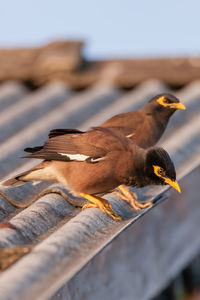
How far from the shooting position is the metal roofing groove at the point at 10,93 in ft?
15.6

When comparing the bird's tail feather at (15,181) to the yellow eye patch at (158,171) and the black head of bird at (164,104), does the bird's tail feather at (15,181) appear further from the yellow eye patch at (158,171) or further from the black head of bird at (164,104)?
the black head of bird at (164,104)

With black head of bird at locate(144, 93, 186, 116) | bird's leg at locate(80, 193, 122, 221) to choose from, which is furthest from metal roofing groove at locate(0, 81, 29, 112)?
bird's leg at locate(80, 193, 122, 221)

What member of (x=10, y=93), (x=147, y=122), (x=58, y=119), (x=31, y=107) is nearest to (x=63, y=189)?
(x=147, y=122)

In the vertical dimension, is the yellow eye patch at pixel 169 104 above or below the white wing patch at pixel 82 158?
above

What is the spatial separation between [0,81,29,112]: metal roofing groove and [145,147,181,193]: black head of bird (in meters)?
2.04

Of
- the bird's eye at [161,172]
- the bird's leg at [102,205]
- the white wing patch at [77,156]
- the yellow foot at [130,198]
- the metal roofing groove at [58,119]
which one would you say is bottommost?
the yellow foot at [130,198]

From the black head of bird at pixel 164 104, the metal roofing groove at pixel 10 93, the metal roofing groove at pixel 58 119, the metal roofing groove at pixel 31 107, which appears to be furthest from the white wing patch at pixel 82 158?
the metal roofing groove at pixel 10 93

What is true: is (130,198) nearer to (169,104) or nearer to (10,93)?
(169,104)

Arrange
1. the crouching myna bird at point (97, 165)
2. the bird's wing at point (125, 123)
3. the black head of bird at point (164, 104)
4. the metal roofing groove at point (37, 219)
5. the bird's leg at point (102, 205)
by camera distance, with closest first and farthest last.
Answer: the metal roofing groove at point (37, 219), the bird's leg at point (102, 205), the crouching myna bird at point (97, 165), the bird's wing at point (125, 123), the black head of bird at point (164, 104)

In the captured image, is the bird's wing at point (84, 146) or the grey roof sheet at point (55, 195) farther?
the bird's wing at point (84, 146)

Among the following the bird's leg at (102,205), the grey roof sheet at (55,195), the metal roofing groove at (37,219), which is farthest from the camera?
the bird's leg at (102,205)

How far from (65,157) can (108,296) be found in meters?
0.64

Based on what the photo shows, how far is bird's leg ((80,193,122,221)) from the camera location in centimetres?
262

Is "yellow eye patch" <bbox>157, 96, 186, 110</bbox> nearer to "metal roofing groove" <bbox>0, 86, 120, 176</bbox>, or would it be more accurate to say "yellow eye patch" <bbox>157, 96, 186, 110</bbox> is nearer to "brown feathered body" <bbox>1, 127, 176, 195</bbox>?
"metal roofing groove" <bbox>0, 86, 120, 176</bbox>
